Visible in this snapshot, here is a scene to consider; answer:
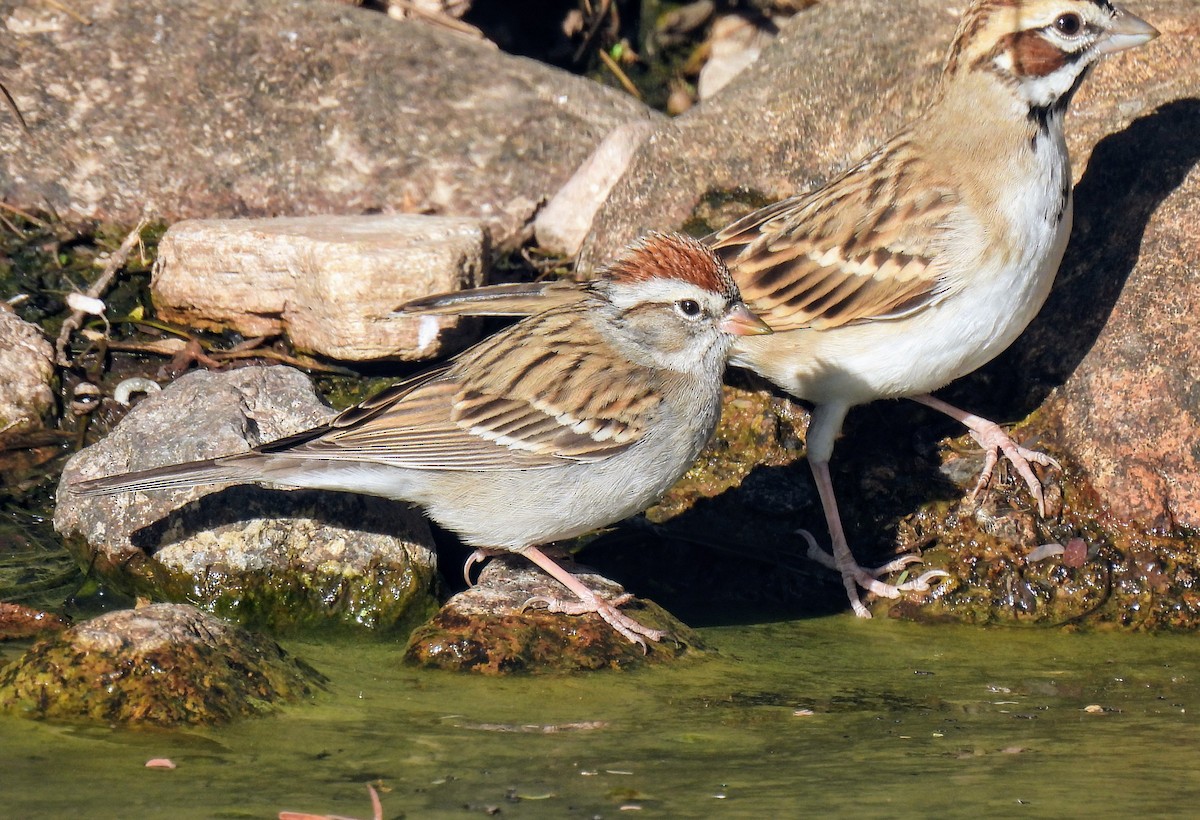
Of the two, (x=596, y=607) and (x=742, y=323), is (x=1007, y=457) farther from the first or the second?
(x=596, y=607)

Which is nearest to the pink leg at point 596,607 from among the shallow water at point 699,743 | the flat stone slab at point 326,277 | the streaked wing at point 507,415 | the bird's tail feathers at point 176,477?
the shallow water at point 699,743

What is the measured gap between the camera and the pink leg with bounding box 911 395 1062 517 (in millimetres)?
6480

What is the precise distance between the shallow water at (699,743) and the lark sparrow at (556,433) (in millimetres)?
654

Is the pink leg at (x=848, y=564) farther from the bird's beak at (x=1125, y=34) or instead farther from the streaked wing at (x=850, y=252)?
the bird's beak at (x=1125, y=34)

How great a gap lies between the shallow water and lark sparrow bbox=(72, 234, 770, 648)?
2.15 ft

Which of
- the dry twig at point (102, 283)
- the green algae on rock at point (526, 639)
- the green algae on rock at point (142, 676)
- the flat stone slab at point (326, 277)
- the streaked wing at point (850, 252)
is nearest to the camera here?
the green algae on rock at point (142, 676)

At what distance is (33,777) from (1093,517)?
178 inches

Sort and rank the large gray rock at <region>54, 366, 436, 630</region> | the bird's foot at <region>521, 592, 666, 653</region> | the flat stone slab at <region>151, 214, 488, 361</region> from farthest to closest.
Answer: the flat stone slab at <region>151, 214, 488, 361</region> → the large gray rock at <region>54, 366, 436, 630</region> → the bird's foot at <region>521, 592, 666, 653</region>

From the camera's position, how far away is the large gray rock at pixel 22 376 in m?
6.85

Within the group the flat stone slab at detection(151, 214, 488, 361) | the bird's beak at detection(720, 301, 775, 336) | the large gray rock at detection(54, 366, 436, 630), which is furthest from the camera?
the flat stone slab at detection(151, 214, 488, 361)

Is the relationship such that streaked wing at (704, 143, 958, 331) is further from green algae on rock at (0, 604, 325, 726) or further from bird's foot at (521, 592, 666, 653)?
green algae on rock at (0, 604, 325, 726)

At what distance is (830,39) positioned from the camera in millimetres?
8531

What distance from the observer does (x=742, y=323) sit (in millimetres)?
5918

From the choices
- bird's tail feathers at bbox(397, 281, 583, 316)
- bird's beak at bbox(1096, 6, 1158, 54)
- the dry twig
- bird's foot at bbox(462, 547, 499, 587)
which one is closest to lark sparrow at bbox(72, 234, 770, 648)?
bird's foot at bbox(462, 547, 499, 587)
